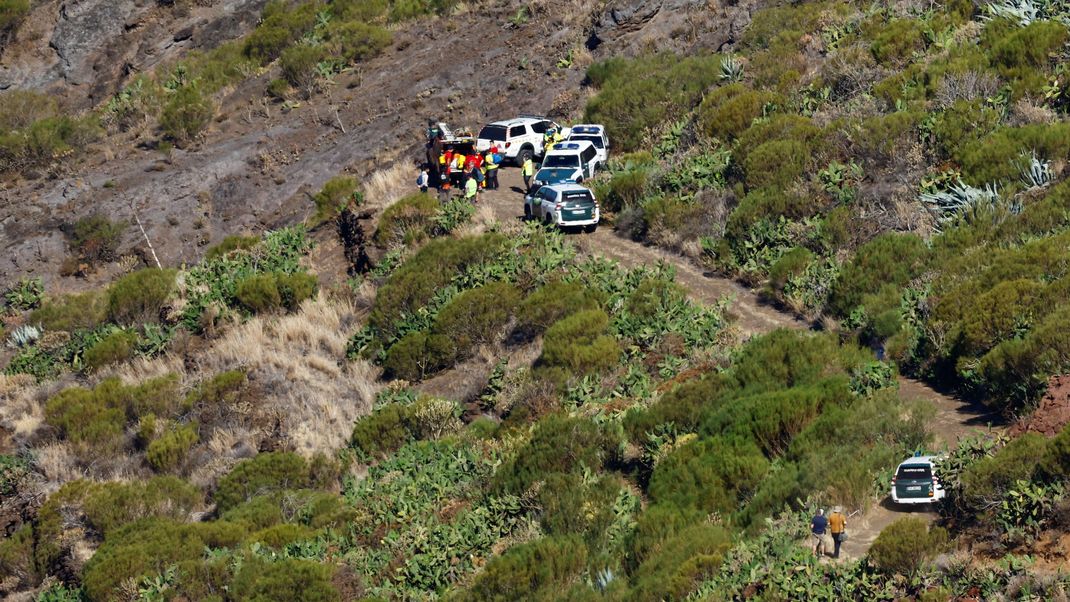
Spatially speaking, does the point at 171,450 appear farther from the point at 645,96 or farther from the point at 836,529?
the point at 645,96

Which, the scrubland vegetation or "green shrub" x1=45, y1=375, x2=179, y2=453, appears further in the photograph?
"green shrub" x1=45, y1=375, x2=179, y2=453

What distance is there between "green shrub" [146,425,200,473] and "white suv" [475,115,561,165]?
15.8 m

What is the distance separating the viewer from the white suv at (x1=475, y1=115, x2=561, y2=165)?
4634 centimetres

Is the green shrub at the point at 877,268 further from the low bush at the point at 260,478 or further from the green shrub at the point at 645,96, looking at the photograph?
the green shrub at the point at 645,96

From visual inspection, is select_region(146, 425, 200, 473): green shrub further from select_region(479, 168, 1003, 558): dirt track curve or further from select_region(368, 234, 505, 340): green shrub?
select_region(479, 168, 1003, 558): dirt track curve

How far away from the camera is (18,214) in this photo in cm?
4988

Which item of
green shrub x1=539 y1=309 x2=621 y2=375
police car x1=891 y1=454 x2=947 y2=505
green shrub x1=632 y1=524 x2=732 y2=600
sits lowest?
green shrub x1=539 y1=309 x2=621 y2=375

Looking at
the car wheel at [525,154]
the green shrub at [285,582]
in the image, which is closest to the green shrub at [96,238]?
the car wheel at [525,154]

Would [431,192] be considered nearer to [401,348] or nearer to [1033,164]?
[401,348]

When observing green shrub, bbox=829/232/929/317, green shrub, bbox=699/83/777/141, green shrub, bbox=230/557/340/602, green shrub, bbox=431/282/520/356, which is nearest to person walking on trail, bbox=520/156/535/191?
green shrub, bbox=699/83/777/141

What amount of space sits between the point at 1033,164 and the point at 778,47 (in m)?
15.4

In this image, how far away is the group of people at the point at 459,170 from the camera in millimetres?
42781

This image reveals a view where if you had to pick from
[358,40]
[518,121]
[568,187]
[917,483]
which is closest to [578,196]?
[568,187]

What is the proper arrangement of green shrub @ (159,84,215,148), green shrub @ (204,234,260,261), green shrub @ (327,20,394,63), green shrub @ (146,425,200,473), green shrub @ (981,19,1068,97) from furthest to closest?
1. green shrub @ (327,20,394,63)
2. green shrub @ (159,84,215,148)
3. green shrub @ (204,234,260,261)
4. green shrub @ (981,19,1068,97)
5. green shrub @ (146,425,200,473)
